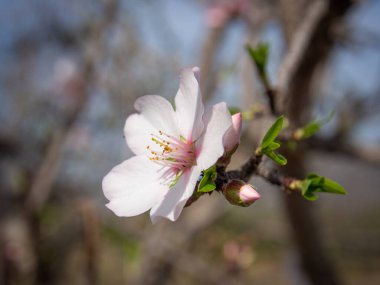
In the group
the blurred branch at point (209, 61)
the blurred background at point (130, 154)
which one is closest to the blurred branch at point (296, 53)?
the blurred background at point (130, 154)

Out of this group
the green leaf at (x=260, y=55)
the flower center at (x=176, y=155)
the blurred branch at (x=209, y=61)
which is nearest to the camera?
the flower center at (x=176, y=155)

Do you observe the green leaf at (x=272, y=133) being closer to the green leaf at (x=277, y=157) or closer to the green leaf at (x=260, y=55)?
the green leaf at (x=277, y=157)

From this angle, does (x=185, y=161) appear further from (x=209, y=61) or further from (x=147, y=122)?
(x=209, y=61)

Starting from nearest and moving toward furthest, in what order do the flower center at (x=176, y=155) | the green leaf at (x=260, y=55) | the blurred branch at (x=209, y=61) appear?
1. the flower center at (x=176, y=155)
2. the green leaf at (x=260, y=55)
3. the blurred branch at (x=209, y=61)

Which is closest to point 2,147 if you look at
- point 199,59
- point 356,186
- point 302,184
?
point 199,59

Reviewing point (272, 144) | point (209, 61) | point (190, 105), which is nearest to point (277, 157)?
point (272, 144)

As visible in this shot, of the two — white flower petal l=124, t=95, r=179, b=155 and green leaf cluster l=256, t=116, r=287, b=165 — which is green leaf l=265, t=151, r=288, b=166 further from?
white flower petal l=124, t=95, r=179, b=155

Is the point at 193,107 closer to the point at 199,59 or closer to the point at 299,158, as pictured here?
the point at 299,158
